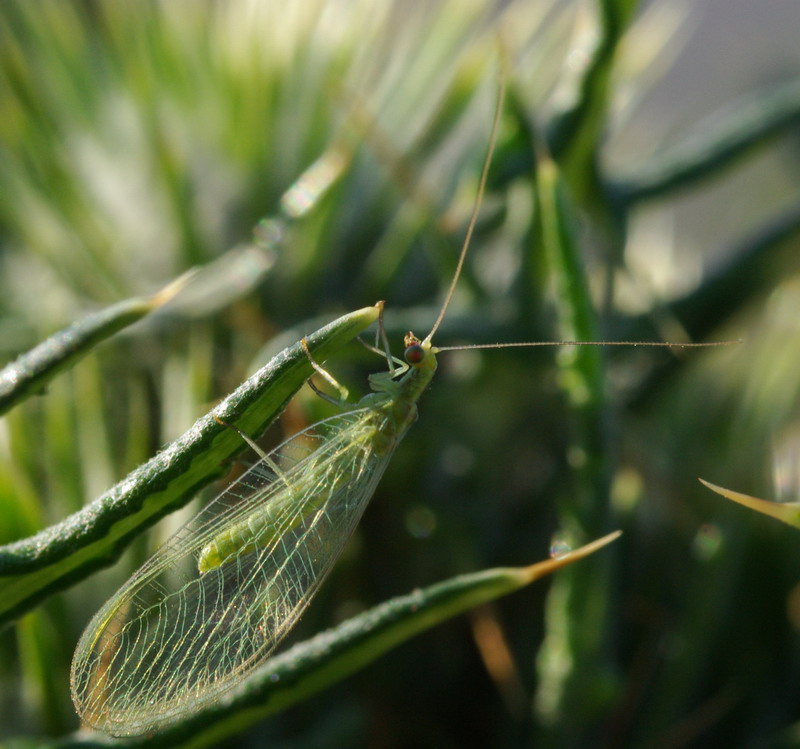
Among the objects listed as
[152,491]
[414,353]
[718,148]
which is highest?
[152,491]

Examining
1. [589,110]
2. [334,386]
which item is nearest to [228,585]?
[334,386]

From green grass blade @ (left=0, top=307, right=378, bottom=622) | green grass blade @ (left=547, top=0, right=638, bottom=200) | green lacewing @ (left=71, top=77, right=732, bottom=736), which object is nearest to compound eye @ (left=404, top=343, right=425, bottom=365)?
green lacewing @ (left=71, top=77, right=732, bottom=736)

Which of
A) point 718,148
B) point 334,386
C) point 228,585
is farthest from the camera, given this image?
point 718,148

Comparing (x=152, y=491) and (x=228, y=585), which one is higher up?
(x=152, y=491)

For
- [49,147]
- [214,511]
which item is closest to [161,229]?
[49,147]

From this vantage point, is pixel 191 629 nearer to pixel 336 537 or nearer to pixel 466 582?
pixel 336 537

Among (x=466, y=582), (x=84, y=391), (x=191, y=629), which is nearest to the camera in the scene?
(x=466, y=582)

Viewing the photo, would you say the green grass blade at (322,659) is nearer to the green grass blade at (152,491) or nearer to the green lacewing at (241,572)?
the green lacewing at (241,572)

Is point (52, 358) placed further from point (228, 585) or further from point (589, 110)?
point (589, 110)

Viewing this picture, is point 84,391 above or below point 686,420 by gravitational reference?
above
